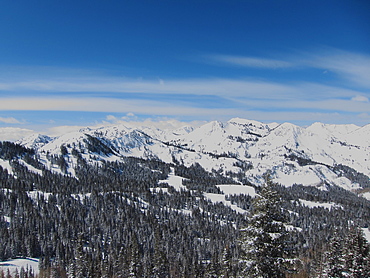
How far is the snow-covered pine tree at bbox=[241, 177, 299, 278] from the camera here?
2178 centimetres

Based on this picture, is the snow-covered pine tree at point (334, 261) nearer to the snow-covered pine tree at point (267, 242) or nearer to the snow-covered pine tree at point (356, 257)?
the snow-covered pine tree at point (356, 257)

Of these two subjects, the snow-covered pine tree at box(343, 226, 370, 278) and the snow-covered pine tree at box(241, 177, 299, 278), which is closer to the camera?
the snow-covered pine tree at box(241, 177, 299, 278)

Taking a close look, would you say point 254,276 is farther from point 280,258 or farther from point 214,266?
point 214,266

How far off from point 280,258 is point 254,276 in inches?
102

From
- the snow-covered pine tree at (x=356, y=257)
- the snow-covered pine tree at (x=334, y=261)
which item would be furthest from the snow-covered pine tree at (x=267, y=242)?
the snow-covered pine tree at (x=334, y=261)

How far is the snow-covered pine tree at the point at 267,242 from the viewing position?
21.8 meters

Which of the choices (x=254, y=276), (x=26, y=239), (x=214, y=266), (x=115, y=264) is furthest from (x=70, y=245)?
(x=254, y=276)

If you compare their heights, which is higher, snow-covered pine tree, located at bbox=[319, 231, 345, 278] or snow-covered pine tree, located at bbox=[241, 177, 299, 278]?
snow-covered pine tree, located at bbox=[241, 177, 299, 278]

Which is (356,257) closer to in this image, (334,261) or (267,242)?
(334,261)

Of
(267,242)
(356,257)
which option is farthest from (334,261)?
(267,242)

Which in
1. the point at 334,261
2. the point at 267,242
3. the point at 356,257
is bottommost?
the point at 334,261

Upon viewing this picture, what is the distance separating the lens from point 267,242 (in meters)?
22.4

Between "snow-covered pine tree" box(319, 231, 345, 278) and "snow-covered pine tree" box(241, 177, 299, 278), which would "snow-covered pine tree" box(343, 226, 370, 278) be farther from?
"snow-covered pine tree" box(241, 177, 299, 278)

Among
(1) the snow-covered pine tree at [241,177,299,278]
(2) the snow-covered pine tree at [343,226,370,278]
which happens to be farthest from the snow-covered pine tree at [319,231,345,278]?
(1) the snow-covered pine tree at [241,177,299,278]
